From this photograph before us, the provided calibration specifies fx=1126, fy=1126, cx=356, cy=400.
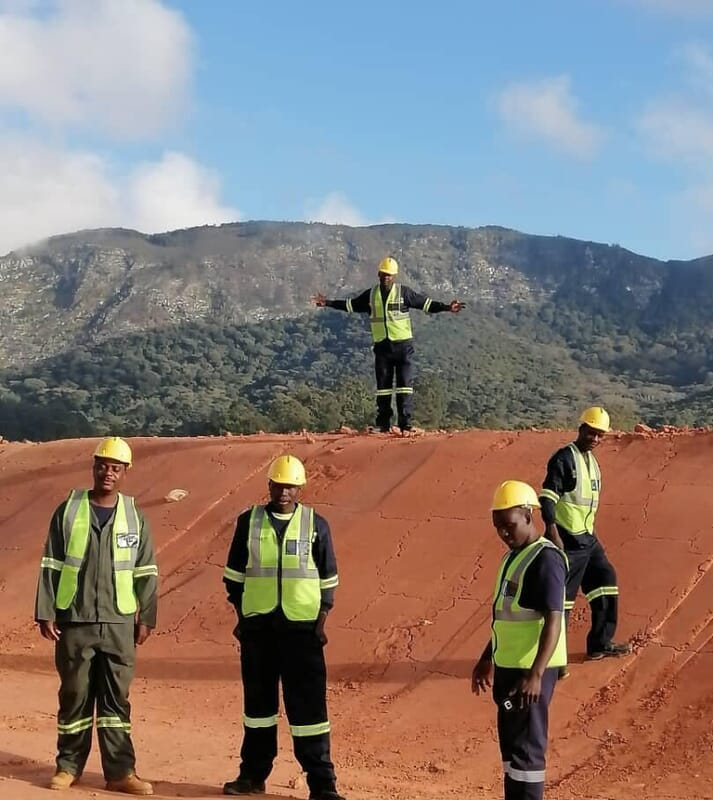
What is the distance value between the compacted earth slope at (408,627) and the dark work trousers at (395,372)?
0.49 m

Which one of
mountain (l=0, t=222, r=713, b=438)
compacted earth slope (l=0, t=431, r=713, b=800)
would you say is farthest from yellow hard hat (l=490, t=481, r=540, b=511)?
mountain (l=0, t=222, r=713, b=438)

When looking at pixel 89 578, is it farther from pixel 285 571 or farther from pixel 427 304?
pixel 427 304

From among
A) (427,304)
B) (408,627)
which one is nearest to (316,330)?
(427,304)

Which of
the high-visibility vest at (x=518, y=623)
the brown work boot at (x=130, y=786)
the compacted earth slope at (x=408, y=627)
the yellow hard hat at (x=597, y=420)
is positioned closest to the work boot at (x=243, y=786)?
the compacted earth slope at (x=408, y=627)

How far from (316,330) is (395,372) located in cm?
5667

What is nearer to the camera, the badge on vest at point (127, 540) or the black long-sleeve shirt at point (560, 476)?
the badge on vest at point (127, 540)

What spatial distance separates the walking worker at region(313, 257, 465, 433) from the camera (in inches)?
476

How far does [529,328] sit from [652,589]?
220 ft

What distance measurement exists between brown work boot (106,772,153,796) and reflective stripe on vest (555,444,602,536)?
11.3ft

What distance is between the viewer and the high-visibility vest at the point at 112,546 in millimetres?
6105

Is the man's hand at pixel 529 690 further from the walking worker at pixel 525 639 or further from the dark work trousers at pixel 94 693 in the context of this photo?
the dark work trousers at pixel 94 693

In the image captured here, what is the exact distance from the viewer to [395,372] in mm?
12539

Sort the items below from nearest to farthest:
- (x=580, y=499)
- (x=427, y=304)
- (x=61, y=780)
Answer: (x=61, y=780) < (x=580, y=499) < (x=427, y=304)

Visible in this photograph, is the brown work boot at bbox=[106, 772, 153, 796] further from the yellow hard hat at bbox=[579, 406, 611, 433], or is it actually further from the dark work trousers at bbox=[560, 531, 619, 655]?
the yellow hard hat at bbox=[579, 406, 611, 433]
